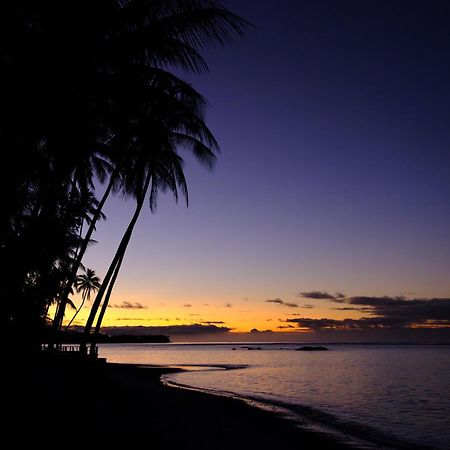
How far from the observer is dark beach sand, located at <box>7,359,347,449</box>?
792 cm

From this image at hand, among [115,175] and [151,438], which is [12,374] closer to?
[151,438]

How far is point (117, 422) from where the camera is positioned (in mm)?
9578

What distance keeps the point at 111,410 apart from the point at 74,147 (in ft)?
26.1

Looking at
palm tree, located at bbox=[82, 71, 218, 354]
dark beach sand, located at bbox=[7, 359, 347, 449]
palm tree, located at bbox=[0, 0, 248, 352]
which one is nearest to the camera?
dark beach sand, located at bbox=[7, 359, 347, 449]

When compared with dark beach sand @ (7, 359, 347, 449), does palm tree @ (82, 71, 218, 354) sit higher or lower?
higher

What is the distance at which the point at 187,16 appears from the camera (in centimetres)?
1004

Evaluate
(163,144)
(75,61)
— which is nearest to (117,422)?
(75,61)

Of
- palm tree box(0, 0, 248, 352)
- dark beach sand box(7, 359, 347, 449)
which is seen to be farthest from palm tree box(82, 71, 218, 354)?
dark beach sand box(7, 359, 347, 449)

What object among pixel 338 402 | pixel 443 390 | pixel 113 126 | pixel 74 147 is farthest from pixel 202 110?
pixel 443 390

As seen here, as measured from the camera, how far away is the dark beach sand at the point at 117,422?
7.92 meters

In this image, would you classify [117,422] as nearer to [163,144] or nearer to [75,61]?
[75,61]

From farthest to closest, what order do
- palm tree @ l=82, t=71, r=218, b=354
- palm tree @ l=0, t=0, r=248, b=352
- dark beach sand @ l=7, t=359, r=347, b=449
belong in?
palm tree @ l=82, t=71, r=218, b=354
palm tree @ l=0, t=0, r=248, b=352
dark beach sand @ l=7, t=359, r=347, b=449

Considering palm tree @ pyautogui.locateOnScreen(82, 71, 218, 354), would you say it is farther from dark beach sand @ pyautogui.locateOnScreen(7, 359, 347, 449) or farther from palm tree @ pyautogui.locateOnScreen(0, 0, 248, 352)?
dark beach sand @ pyautogui.locateOnScreen(7, 359, 347, 449)

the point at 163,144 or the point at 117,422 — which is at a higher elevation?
the point at 163,144
